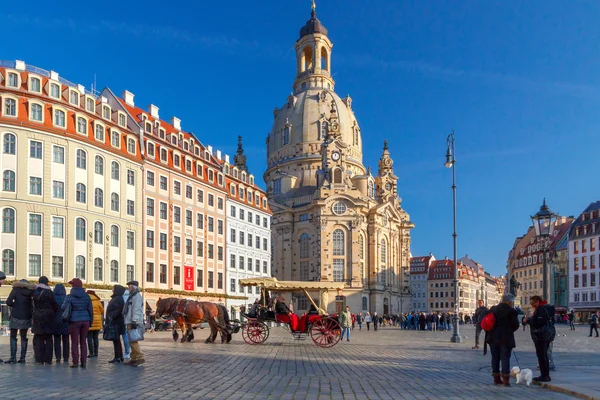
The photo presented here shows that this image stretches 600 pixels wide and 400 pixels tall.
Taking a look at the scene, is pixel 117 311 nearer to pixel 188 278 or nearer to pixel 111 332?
pixel 111 332

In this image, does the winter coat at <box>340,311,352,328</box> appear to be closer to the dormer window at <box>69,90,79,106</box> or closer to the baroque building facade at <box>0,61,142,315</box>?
the baroque building facade at <box>0,61,142,315</box>

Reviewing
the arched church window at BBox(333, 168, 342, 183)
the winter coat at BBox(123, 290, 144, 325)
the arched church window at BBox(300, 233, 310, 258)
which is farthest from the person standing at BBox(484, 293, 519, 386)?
the arched church window at BBox(300, 233, 310, 258)

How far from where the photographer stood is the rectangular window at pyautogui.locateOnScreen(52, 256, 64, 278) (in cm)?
4241

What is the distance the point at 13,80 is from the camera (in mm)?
42500

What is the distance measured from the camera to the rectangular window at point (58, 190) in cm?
4316

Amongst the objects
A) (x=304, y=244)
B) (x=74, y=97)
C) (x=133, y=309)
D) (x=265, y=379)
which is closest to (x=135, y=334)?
(x=133, y=309)

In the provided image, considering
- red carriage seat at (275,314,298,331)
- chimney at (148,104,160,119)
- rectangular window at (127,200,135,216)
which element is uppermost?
chimney at (148,104,160,119)

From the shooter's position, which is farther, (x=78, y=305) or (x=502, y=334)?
(x=78, y=305)

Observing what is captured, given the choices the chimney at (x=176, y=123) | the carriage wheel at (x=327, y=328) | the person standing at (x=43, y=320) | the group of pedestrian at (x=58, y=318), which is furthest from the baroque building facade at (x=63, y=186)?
the person standing at (x=43, y=320)

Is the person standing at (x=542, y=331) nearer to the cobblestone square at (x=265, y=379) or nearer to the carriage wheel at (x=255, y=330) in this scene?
the cobblestone square at (x=265, y=379)

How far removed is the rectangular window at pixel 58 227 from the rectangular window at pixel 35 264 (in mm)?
1972

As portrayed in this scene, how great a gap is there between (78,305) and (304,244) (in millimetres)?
88199

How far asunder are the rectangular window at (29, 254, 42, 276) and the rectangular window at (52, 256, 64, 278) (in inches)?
39.5

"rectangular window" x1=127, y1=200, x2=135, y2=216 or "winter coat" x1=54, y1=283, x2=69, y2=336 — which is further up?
"rectangular window" x1=127, y1=200, x2=135, y2=216
